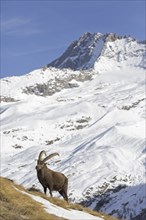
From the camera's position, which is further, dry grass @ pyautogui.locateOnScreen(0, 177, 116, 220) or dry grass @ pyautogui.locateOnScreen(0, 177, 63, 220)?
dry grass @ pyautogui.locateOnScreen(0, 177, 116, 220)

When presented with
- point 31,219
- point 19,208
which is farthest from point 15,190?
point 31,219

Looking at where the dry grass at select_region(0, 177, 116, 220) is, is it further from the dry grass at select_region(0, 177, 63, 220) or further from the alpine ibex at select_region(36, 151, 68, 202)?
the alpine ibex at select_region(36, 151, 68, 202)

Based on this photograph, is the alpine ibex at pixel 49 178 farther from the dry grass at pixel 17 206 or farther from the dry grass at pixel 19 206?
the dry grass at pixel 17 206

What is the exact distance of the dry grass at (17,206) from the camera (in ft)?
55.7

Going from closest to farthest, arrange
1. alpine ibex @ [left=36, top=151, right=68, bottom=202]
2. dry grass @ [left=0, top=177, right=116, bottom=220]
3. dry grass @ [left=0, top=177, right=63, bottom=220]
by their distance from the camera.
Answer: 1. dry grass @ [left=0, top=177, right=63, bottom=220]
2. dry grass @ [left=0, top=177, right=116, bottom=220]
3. alpine ibex @ [left=36, top=151, right=68, bottom=202]

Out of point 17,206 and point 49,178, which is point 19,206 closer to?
point 17,206

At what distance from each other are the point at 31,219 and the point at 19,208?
1.67m

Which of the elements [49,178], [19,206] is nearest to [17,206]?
[19,206]

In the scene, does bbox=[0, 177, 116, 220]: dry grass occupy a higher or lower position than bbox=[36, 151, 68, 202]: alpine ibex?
higher

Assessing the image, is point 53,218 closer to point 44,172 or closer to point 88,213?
point 88,213

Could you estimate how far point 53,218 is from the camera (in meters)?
18.9

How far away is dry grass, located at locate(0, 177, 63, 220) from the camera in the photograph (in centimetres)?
1697

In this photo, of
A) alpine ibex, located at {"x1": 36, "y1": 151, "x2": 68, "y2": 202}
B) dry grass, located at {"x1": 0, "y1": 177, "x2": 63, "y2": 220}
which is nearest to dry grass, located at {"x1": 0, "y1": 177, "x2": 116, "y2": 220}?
dry grass, located at {"x1": 0, "y1": 177, "x2": 63, "y2": 220}

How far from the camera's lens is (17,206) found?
771 inches
